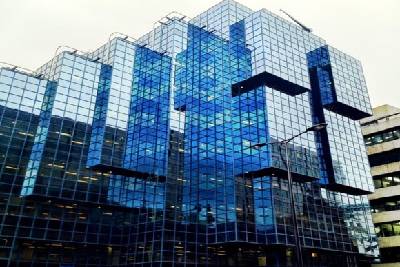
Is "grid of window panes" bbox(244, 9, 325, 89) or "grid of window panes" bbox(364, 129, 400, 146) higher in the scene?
"grid of window panes" bbox(244, 9, 325, 89)

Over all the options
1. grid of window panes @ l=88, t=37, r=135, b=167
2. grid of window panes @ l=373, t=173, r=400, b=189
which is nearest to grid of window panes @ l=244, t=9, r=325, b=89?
grid of window panes @ l=88, t=37, r=135, b=167

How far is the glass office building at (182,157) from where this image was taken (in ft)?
179

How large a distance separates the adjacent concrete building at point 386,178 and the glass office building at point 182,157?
15.1 feet

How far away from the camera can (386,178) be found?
243 feet

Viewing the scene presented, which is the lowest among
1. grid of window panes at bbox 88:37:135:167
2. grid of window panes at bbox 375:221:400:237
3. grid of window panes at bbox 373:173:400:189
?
grid of window panes at bbox 375:221:400:237

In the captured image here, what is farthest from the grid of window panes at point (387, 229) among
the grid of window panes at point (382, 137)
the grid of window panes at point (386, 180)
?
the grid of window panes at point (382, 137)

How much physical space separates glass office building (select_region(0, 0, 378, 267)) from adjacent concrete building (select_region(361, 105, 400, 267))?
4611mm

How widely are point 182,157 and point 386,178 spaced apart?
128 ft

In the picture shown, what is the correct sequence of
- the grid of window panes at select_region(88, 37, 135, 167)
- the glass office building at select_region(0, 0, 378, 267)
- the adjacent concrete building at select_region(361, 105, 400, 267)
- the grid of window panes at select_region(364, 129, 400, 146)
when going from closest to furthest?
the glass office building at select_region(0, 0, 378, 267), the grid of window panes at select_region(88, 37, 135, 167), the adjacent concrete building at select_region(361, 105, 400, 267), the grid of window panes at select_region(364, 129, 400, 146)

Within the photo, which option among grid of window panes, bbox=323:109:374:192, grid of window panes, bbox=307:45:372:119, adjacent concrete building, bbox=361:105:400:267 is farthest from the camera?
grid of window panes, bbox=307:45:372:119

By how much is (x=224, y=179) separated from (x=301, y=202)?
12.0 meters

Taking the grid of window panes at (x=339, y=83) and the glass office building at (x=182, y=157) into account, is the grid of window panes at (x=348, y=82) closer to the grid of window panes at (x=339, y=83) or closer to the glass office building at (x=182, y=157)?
the grid of window panes at (x=339, y=83)

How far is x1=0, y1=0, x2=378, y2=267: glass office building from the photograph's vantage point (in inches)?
2147

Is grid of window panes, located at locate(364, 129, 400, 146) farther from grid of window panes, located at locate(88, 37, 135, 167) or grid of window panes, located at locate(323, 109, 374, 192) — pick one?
grid of window panes, located at locate(88, 37, 135, 167)
